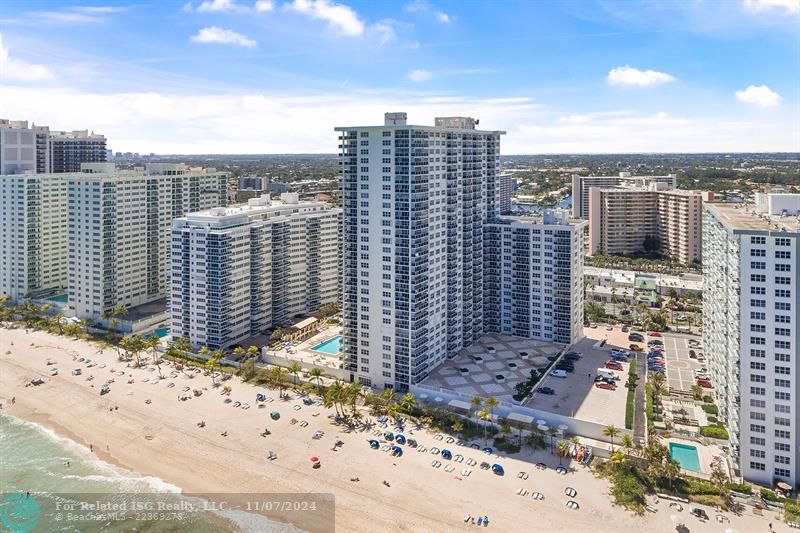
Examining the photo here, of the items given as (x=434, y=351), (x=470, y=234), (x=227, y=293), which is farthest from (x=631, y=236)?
(x=227, y=293)

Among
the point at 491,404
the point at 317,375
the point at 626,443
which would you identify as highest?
the point at 317,375

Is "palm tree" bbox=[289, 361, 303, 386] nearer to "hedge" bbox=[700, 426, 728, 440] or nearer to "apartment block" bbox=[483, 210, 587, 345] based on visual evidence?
"apartment block" bbox=[483, 210, 587, 345]

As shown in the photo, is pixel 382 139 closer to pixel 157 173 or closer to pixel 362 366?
pixel 362 366

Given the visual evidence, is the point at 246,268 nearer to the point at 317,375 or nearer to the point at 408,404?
the point at 317,375

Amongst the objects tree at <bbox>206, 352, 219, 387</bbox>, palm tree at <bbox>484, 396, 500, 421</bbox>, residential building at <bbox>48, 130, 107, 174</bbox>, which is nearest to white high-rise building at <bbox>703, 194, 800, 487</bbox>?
palm tree at <bbox>484, 396, 500, 421</bbox>

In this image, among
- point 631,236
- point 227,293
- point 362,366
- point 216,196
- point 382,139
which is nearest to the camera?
point 382,139

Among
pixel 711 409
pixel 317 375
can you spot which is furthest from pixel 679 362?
pixel 317 375

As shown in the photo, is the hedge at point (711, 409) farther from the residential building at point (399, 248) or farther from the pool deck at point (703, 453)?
the residential building at point (399, 248)
